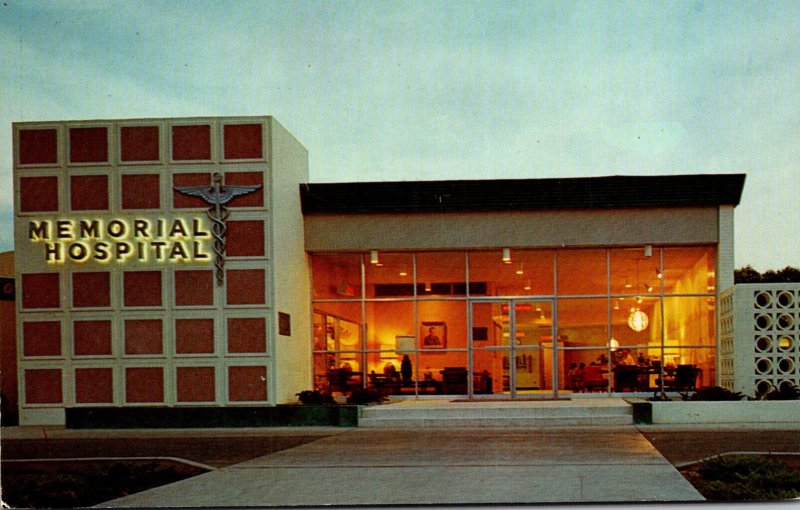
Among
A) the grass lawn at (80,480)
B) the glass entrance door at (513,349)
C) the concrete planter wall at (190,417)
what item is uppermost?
the glass entrance door at (513,349)

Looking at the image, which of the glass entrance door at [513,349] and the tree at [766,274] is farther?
the tree at [766,274]

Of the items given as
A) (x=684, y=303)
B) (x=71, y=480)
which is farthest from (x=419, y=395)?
(x=71, y=480)

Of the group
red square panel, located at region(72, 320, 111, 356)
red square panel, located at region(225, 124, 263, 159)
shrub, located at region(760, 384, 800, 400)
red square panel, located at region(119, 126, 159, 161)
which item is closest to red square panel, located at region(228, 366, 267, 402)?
red square panel, located at region(72, 320, 111, 356)

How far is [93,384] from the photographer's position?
19.8 metres

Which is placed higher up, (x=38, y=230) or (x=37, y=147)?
(x=37, y=147)

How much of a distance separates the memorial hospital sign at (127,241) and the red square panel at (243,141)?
5.57 ft

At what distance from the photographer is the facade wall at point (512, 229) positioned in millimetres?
21281

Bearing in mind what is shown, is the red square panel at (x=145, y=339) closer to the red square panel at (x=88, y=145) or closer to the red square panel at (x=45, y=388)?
the red square panel at (x=45, y=388)

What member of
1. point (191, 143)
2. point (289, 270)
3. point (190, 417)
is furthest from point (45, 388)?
point (191, 143)

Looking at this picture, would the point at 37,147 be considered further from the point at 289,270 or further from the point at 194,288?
the point at 289,270

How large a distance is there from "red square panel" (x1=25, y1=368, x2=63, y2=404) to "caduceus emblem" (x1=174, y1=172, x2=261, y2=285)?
3.94 meters

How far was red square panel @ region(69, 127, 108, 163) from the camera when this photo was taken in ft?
65.2

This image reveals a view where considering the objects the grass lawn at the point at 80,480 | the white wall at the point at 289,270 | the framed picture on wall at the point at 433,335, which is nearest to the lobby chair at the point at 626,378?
the framed picture on wall at the point at 433,335

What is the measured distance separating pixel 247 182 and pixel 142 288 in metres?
3.08
